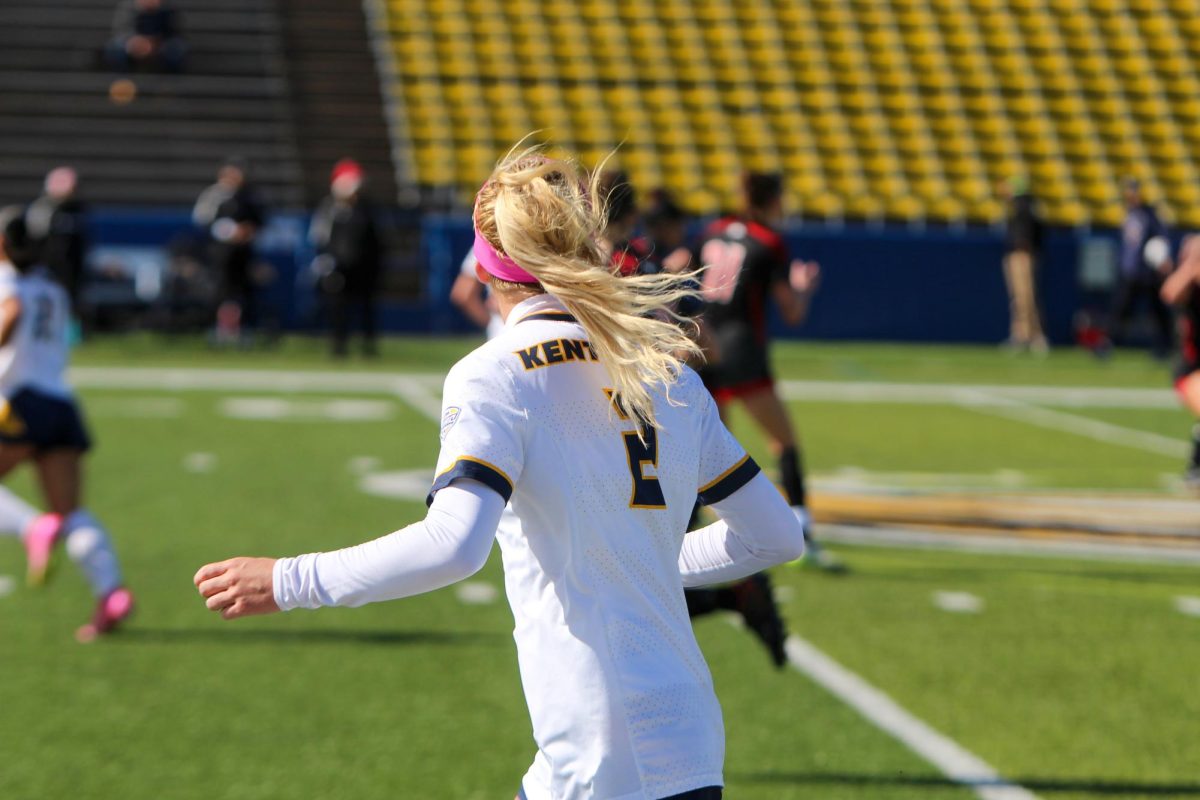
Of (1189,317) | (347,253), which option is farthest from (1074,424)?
(347,253)

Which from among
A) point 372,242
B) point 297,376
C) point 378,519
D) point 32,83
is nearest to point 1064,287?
point 372,242

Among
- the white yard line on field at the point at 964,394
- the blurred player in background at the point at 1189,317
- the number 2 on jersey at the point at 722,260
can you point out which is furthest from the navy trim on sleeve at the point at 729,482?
the white yard line on field at the point at 964,394

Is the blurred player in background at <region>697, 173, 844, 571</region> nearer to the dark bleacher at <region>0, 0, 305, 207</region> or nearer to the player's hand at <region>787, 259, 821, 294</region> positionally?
the player's hand at <region>787, 259, 821, 294</region>

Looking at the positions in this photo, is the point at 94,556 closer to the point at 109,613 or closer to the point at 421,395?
the point at 109,613

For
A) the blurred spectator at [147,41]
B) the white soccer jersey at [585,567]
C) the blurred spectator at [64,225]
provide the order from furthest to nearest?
the blurred spectator at [147,41], the blurred spectator at [64,225], the white soccer jersey at [585,567]

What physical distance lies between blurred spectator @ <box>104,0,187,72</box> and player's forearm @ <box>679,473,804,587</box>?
24.9 meters

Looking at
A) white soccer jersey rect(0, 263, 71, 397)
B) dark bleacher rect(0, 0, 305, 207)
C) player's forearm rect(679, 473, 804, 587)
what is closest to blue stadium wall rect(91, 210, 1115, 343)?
dark bleacher rect(0, 0, 305, 207)

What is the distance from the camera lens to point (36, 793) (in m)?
5.11

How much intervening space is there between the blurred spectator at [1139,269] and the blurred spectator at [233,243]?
38.0 feet

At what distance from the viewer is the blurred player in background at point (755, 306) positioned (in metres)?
8.73

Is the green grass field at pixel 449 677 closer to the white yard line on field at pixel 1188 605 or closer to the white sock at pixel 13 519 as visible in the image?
the white yard line on field at pixel 1188 605

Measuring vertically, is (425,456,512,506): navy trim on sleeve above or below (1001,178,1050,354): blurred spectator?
above

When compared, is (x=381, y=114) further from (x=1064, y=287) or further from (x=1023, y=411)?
(x=1023, y=411)

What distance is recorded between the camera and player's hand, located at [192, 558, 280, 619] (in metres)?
2.77
